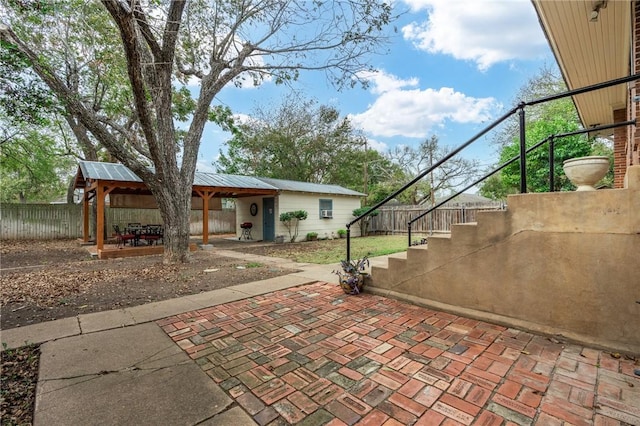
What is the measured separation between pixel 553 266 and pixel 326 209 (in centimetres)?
1223

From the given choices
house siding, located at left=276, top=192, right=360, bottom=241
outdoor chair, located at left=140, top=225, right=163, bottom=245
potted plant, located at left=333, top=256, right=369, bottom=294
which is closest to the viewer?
potted plant, located at left=333, top=256, right=369, bottom=294

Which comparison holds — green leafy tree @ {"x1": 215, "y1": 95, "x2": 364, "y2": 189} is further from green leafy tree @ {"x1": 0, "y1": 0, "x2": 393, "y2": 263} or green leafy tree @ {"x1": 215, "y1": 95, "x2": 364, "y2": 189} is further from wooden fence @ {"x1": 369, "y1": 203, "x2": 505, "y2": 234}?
green leafy tree @ {"x1": 0, "y1": 0, "x2": 393, "y2": 263}

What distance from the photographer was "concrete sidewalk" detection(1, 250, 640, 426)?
1.78 meters

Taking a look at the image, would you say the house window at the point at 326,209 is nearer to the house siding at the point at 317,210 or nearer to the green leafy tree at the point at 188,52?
the house siding at the point at 317,210

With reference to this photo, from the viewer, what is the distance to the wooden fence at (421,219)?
12.7 m

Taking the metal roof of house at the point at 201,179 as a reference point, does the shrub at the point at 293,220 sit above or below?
below

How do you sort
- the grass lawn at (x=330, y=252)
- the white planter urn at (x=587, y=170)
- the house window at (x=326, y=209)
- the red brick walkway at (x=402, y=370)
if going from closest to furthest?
the red brick walkway at (x=402, y=370)
the white planter urn at (x=587, y=170)
the grass lawn at (x=330, y=252)
the house window at (x=326, y=209)

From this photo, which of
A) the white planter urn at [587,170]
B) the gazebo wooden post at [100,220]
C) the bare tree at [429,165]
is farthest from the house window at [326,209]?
the white planter urn at [587,170]

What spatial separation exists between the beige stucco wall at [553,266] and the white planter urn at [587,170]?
142 mm

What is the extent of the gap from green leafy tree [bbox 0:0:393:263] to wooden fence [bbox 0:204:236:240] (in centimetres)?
693

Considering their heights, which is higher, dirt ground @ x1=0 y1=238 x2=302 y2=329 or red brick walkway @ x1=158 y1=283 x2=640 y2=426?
red brick walkway @ x1=158 y1=283 x2=640 y2=426

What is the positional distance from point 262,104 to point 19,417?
2030 cm

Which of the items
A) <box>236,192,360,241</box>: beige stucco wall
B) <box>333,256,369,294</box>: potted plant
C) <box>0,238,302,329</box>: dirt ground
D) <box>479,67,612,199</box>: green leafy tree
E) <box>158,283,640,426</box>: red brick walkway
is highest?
<box>479,67,612,199</box>: green leafy tree

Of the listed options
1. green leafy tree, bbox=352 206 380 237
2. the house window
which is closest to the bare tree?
green leafy tree, bbox=352 206 380 237
